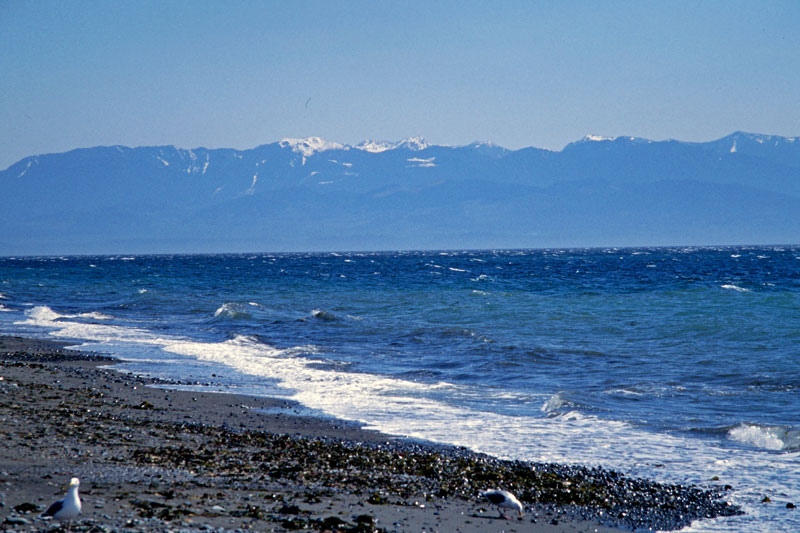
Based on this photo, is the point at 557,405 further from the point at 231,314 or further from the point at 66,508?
the point at 231,314

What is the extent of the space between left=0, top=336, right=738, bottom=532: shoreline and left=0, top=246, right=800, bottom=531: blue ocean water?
85 cm

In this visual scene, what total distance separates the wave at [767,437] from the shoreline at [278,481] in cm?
312

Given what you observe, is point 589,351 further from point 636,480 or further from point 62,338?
point 62,338

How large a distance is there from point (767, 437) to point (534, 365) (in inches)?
334

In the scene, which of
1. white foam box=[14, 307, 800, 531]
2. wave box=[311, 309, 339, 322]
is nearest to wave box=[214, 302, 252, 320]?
wave box=[311, 309, 339, 322]

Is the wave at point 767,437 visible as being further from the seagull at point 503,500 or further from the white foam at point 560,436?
the seagull at point 503,500

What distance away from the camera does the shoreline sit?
6930 millimetres

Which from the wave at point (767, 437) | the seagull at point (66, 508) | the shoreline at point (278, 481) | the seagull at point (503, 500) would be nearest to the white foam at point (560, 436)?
the wave at point (767, 437)

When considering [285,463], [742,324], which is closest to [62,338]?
[285,463]

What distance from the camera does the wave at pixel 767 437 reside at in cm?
1139

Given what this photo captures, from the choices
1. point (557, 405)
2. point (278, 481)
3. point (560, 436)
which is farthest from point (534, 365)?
point (278, 481)

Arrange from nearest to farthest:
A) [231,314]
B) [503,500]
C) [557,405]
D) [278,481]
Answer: [503,500] → [278,481] → [557,405] → [231,314]

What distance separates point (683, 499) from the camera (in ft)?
28.1

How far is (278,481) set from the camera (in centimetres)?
830
